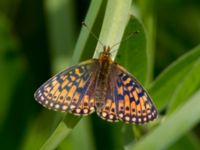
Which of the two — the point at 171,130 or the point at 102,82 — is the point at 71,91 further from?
the point at 171,130

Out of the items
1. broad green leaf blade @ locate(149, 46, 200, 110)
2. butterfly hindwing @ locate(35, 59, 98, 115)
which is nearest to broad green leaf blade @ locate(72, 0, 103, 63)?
butterfly hindwing @ locate(35, 59, 98, 115)

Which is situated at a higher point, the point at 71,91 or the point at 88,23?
the point at 88,23

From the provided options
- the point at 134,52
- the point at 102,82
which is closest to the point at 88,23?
the point at 134,52

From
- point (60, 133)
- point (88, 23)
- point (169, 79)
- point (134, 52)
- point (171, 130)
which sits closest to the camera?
point (171, 130)

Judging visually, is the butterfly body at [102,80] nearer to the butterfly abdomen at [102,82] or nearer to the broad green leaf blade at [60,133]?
the butterfly abdomen at [102,82]

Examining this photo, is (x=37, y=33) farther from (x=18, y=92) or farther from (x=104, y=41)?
(x=104, y=41)

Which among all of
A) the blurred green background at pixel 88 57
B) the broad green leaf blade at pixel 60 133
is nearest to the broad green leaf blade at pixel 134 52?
the blurred green background at pixel 88 57
